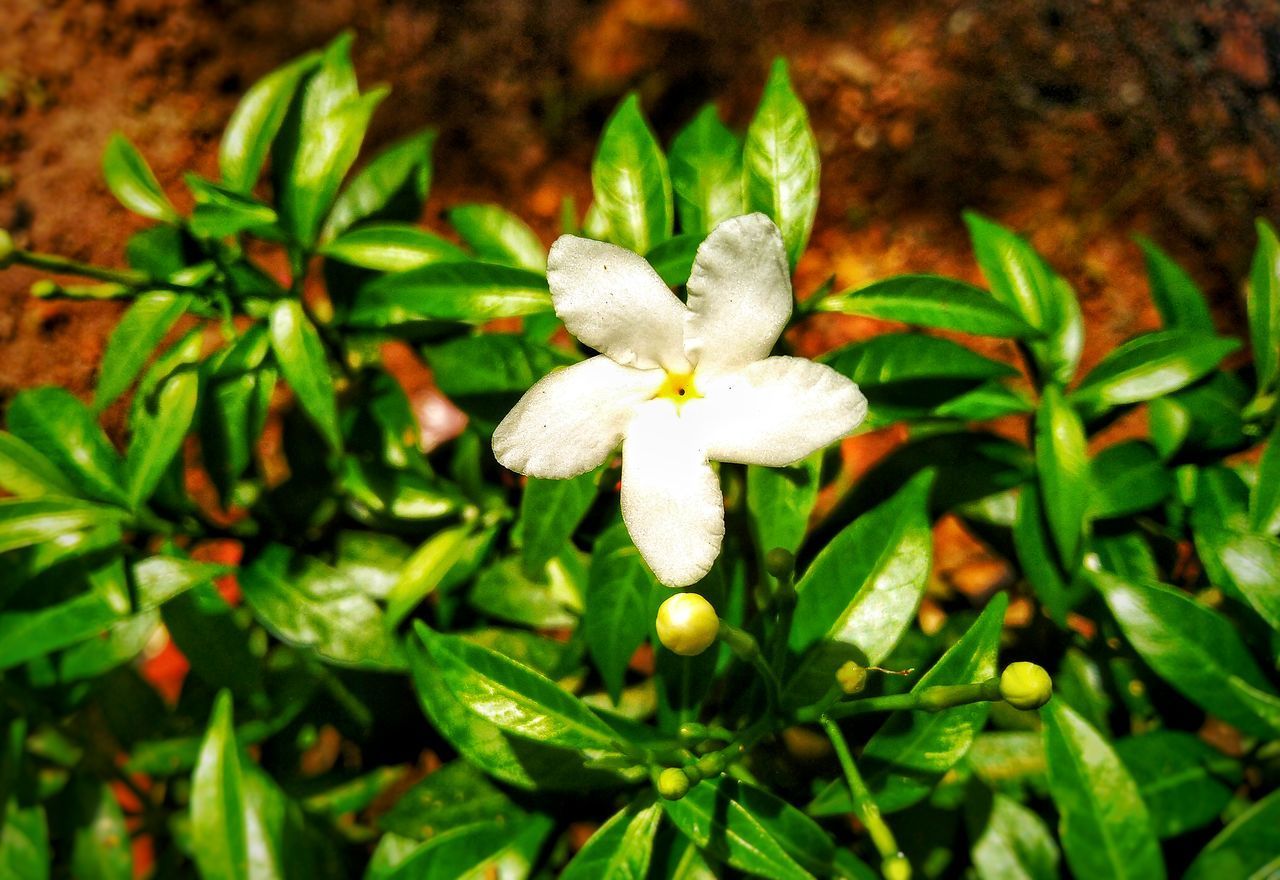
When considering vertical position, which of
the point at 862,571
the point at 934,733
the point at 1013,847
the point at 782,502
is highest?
the point at 782,502

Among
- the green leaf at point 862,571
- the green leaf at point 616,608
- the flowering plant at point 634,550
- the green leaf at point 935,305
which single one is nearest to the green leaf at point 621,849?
the flowering plant at point 634,550

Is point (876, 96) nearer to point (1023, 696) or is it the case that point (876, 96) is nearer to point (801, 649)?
point (801, 649)

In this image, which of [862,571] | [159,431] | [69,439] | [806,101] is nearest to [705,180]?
[862,571]

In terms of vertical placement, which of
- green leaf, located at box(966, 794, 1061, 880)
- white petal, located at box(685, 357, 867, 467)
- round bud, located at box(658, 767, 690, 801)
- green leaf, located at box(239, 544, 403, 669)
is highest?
white petal, located at box(685, 357, 867, 467)

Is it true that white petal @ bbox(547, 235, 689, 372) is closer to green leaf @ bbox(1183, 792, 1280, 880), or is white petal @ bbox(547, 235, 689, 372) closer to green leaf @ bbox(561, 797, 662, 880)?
green leaf @ bbox(561, 797, 662, 880)

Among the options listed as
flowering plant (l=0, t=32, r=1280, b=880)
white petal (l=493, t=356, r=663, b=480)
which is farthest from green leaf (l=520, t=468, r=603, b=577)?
white petal (l=493, t=356, r=663, b=480)

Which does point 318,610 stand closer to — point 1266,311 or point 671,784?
point 671,784

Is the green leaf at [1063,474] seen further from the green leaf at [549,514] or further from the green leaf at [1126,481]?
the green leaf at [549,514]
